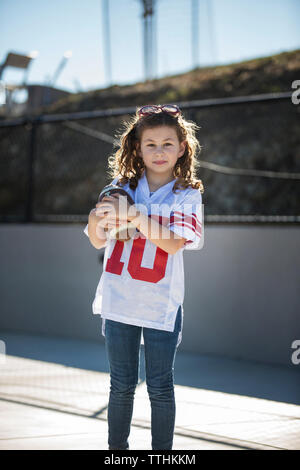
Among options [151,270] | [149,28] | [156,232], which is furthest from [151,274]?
[149,28]

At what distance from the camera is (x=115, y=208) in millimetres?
1677

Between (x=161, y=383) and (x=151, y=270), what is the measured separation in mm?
393

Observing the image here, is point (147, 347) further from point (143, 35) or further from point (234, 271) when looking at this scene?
point (143, 35)

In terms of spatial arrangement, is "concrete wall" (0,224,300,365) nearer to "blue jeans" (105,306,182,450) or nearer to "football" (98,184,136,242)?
"blue jeans" (105,306,182,450)

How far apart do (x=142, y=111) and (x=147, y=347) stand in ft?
2.84

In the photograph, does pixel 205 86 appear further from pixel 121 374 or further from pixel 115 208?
pixel 121 374

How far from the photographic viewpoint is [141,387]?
317 cm

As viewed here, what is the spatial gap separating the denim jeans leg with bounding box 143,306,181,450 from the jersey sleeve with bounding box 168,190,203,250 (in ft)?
1.12

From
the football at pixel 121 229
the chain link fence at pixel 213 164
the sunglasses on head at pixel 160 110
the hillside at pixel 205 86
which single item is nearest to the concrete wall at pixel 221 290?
the sunglasses on head at pixel 160 110

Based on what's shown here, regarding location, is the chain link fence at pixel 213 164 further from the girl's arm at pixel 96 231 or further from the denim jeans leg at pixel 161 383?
the denim jeans leg at pixel 161 383

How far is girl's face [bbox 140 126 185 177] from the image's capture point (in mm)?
1791

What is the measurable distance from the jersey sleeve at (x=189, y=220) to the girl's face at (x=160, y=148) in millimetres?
150

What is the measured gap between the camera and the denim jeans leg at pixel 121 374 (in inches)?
68.6
